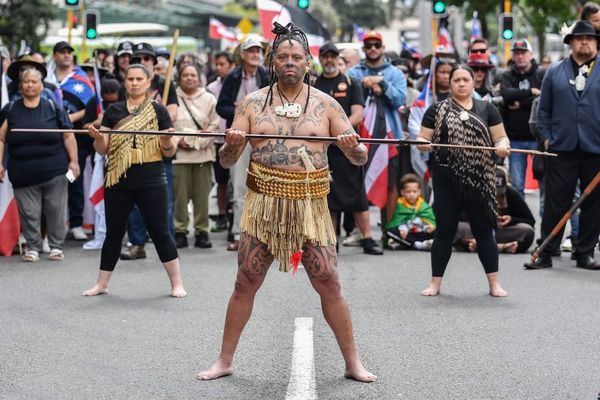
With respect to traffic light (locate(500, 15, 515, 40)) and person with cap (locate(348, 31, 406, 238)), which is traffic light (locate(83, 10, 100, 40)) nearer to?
person with cap (locate(348, 31, 406, 238))

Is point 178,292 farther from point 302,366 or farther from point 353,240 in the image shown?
point 353,240

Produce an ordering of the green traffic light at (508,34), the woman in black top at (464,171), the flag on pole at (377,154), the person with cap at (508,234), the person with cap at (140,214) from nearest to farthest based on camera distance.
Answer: the woman in black top at (464,171) → the person with cap at (140,214) → the person with cap at (508,234) → the flag on pole at (377,154) → the green traffic light at (508,34)

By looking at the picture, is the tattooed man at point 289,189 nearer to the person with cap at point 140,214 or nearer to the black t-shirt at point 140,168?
the black t-shirt at point 140,168

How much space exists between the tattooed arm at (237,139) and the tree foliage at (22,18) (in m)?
26.0

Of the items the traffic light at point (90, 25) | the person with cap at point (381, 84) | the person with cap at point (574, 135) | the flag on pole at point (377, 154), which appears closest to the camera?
the person with cap at point (574, 135)

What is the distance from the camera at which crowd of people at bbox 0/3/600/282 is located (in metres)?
9.42

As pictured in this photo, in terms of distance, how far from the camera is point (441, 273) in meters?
9.48

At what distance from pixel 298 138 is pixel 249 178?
1.44 feet

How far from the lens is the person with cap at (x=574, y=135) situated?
10.8 m

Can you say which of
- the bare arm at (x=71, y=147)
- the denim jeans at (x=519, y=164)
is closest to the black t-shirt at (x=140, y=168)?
the bare arm at (x=71, y=147)

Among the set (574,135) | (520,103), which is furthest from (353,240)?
(574,135)

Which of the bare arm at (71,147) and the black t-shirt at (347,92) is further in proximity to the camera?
the bare arm at (71,147)

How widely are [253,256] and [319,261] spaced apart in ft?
1.24

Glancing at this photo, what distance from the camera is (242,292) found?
660cm
